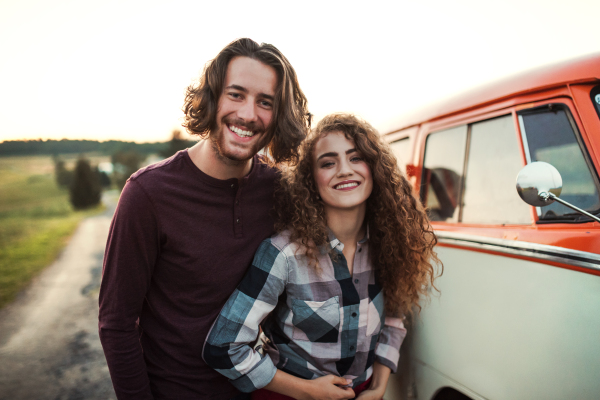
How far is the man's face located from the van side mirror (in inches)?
45.7

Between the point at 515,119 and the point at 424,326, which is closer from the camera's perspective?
the point at 515,119

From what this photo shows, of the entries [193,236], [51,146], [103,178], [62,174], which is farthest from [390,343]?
[103,178]

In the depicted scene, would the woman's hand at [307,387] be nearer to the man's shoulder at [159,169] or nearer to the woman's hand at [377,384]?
the woman's hand at [377,384]

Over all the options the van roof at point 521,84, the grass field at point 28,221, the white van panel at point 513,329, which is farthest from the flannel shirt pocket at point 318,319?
the grass field at point 28,221

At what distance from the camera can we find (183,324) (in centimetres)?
165

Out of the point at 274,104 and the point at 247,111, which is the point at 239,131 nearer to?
the point at 247,111

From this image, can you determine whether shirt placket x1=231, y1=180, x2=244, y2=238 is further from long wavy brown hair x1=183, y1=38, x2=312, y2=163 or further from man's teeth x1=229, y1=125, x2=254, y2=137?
long wavy brown hair x1=183, y1=38, x2=312, y2=163

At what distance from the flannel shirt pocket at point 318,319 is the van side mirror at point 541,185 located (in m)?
0.92

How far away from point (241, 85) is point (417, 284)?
1438 millimetres

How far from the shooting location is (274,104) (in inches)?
Result: 74.0

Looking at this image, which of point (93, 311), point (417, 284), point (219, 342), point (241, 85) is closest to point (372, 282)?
point (417, 284)

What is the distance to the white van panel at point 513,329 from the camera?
1.35 metres

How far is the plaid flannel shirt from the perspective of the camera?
1.58 m

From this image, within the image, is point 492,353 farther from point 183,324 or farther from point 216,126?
point 216,126
